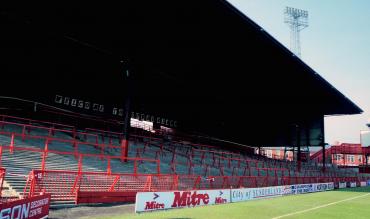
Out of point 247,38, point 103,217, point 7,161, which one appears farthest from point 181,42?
point 103,217

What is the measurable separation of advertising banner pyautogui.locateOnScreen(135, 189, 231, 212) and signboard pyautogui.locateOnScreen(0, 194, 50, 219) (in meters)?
3.57

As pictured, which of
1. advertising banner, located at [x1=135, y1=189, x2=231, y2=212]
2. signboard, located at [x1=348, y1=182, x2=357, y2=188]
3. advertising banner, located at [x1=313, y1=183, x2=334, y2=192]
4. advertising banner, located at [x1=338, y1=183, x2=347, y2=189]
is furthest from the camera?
signboard, located at [x1=348, y1=182, x2=357, y2=188]

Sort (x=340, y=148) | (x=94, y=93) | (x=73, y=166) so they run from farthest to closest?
(x=340, y=148) → (x=94, y=93) → (x=73, y=166)

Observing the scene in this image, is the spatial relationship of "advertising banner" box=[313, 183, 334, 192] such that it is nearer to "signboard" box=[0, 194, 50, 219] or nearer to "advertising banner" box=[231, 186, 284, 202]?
"advertising banner" box=[231, 186, 284, 202]

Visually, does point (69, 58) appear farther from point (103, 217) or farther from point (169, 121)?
point (103, 217)

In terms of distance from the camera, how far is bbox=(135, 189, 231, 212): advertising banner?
42.6 ft

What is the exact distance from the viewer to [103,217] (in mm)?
12062

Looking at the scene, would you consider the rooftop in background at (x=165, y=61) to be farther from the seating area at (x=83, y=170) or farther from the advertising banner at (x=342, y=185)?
the advertising banner at (x=342, y=185)

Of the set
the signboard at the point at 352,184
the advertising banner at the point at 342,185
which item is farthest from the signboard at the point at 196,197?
the signboard at the point at 352,184

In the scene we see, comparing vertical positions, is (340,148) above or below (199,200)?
above

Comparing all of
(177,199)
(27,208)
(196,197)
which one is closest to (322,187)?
(196,197)

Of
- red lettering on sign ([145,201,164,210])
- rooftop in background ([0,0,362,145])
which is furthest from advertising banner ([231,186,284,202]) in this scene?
rooftop in background ([0,0,362,145])

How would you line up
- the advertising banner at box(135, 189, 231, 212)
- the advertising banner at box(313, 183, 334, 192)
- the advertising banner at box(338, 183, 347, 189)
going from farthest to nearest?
the advertising banner at box(338, 183, 347, 189), the advertising banner at box(313, 183, 334, 192), the advertising banner at box(135, 189, 231, 212)

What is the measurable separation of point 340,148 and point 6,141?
6577cm
